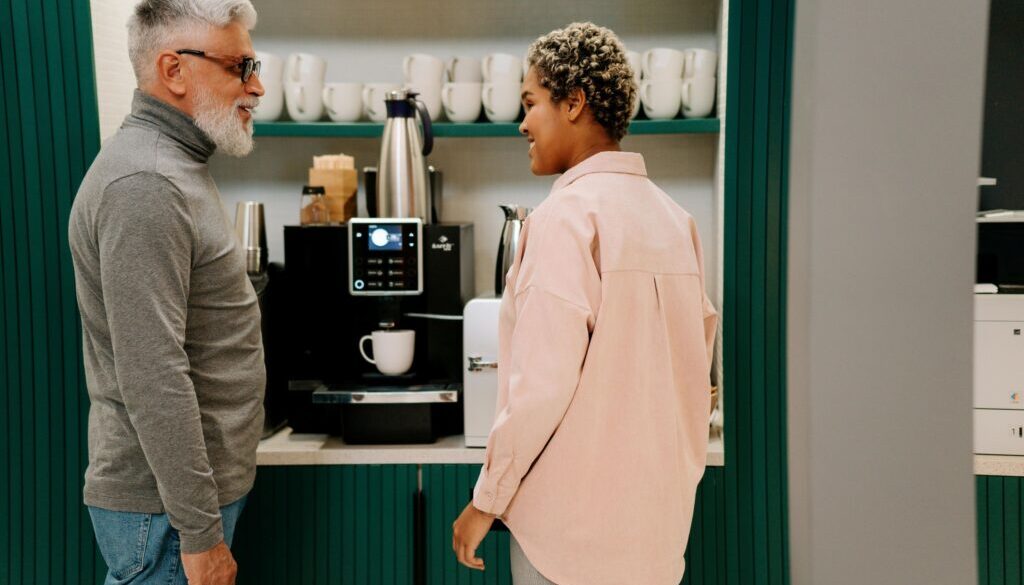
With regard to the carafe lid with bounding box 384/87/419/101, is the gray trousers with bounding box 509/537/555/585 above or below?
below

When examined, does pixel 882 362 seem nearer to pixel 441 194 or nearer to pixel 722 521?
pixel 722 521

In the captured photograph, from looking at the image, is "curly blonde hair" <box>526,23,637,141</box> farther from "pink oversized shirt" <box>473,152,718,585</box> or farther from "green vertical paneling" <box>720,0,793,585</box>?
"green vertical paneling" <box>720,0,793,585</box>

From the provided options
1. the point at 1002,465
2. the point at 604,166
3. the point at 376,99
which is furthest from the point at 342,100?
the point at 1002,465

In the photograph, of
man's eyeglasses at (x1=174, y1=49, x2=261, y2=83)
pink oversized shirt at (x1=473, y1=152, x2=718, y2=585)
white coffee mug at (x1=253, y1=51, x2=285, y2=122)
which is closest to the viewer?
pink oversized shirt at (x1=473, y1=152, x2=718, y2=585)

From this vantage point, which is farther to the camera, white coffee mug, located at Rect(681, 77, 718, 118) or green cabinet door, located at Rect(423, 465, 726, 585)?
white coffee mug, located at Rect(681, 77, 718, 118)

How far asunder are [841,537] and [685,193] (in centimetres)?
218

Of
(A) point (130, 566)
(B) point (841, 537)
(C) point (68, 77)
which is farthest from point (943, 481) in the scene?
(C) point (68, 77)

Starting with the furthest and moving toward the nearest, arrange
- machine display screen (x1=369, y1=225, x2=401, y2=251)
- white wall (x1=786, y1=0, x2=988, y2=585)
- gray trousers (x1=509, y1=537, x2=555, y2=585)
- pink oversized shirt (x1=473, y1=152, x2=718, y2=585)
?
machine display screen (x1=369, y1=225, x2=401, y2=251), gray trousers (x1=509, y1=537, x2=555, y2=585), pink oversized shirt (x1=473, y1=152, x2=718, y2=585), white wall (x1=786, y1=0, x2=988, y2=585)

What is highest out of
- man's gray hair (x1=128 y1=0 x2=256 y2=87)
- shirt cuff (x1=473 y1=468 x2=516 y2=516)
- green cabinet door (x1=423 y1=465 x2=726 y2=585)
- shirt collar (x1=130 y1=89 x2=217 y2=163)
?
man's gray hair (x1=128 y1=0 x2=256 y2=87)

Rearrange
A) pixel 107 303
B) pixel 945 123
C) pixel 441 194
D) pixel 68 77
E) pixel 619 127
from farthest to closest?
pixel 441 194, pixel 68 77, pixel 619 127, pixel 107 303, pixel 945 123

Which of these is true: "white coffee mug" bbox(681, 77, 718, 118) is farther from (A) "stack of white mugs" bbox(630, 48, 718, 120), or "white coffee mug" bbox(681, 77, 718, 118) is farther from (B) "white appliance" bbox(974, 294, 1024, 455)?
(B) "white appliance" bbox(974, 294, 1024, 455)

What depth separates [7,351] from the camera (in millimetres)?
1881

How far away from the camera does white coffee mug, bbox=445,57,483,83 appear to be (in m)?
2.32

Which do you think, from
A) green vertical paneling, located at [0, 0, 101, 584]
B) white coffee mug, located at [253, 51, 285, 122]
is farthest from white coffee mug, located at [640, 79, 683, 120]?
green vertical paneling, located at [0, 0, 101, 584]
